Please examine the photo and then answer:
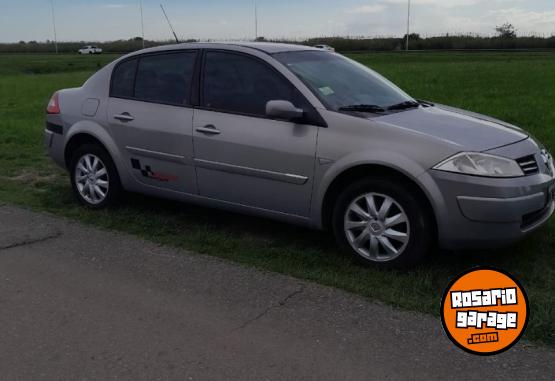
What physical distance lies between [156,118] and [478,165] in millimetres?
2812

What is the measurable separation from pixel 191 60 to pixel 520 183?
2939 mm

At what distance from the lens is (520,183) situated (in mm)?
4145

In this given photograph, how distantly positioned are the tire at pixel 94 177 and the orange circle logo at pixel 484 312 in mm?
3738

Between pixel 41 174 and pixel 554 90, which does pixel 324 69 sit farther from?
pixel 554 90

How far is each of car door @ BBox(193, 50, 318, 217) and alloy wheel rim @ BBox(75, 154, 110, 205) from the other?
4.16 feet

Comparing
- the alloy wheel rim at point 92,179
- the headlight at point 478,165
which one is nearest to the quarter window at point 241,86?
the headlight at point 478,165

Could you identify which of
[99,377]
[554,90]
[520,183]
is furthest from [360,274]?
[554,90]

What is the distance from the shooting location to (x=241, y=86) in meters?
5.14

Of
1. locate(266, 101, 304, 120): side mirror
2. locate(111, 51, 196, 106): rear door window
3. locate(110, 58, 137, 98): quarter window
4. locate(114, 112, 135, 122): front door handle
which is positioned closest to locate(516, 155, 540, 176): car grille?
locate(266, 101, 304, 120): side mirror

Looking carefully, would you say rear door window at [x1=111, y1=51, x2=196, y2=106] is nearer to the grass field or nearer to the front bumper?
the grass field

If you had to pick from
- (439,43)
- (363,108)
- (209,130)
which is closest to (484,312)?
(363,108)

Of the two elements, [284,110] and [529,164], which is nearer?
[529,164]

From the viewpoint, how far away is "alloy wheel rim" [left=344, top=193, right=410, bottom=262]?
4.36 m

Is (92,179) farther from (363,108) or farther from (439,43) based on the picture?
(439,43)
